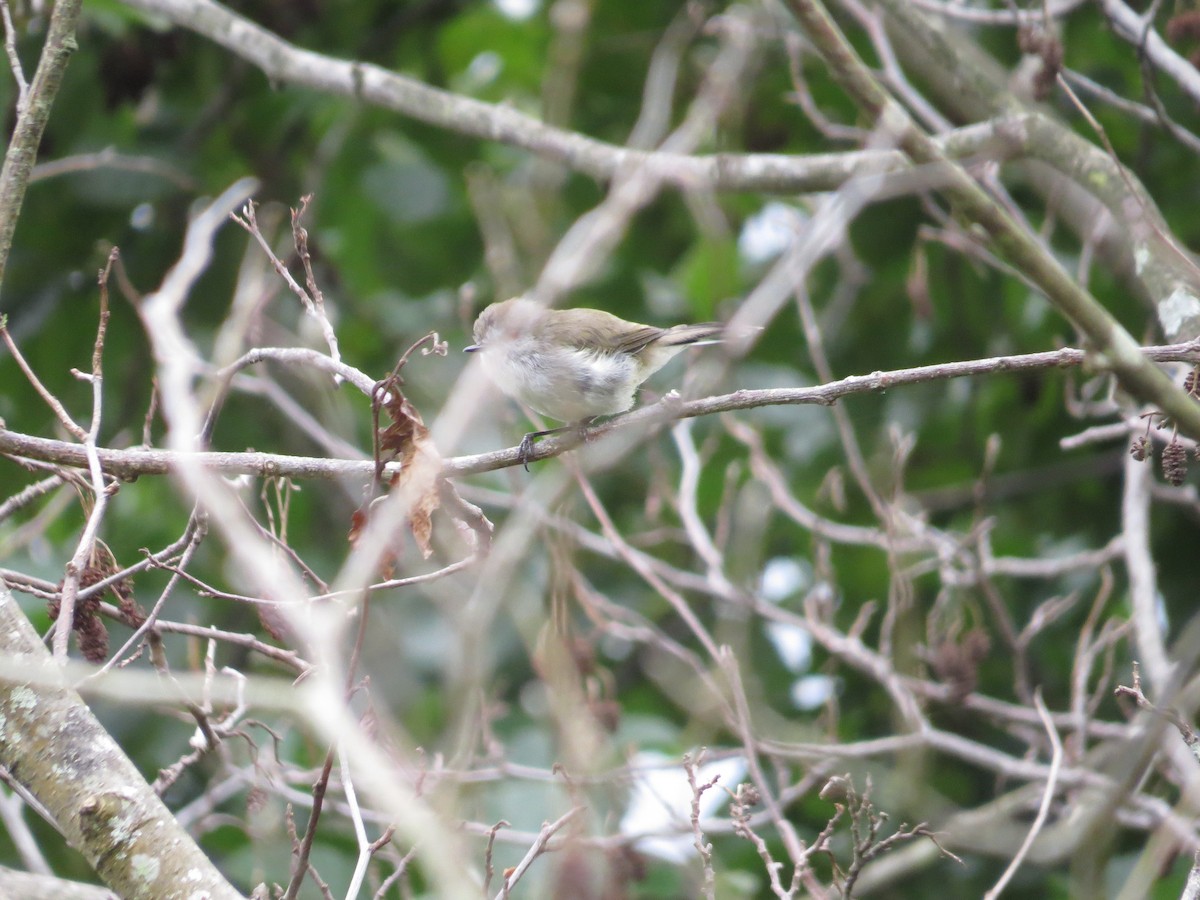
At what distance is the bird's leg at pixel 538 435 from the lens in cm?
292

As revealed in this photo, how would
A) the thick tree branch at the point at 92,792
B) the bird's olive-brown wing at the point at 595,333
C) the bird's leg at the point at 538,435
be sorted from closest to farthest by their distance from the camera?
the thick tree branch at the point at 92,792
the bird's leg at the point at 538,435
the bird's olive-brown wing at the point at 595,333

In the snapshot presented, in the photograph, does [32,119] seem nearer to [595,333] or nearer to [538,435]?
[538,435]

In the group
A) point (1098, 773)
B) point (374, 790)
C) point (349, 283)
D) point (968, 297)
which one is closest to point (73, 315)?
point (349, 283)

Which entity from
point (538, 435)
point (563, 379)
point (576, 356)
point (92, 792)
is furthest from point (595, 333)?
point (92, 792)

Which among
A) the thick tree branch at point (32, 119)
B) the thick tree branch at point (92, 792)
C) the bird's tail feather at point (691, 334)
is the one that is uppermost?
the thick tree branch at point (32, 119)

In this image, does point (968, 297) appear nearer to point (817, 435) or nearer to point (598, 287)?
point (817, 435)

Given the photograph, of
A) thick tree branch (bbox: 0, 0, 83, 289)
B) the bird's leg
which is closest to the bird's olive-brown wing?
the bird's leg

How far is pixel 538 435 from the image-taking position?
402 centimetres

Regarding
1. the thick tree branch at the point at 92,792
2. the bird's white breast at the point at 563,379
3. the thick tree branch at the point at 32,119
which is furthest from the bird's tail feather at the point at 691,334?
the thick tree branch at the point at 92,792

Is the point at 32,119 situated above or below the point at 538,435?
above

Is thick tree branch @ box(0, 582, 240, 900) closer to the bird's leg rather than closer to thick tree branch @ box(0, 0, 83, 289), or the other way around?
thick tree branch @ box(0, 0, 83, 289)

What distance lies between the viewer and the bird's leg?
2916 millimetres

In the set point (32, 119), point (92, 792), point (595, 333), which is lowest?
point (92, 792)

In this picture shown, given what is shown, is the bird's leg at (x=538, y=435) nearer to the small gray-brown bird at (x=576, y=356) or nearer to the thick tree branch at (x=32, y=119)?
the small gray-brown bird at (x=576, y=356)
